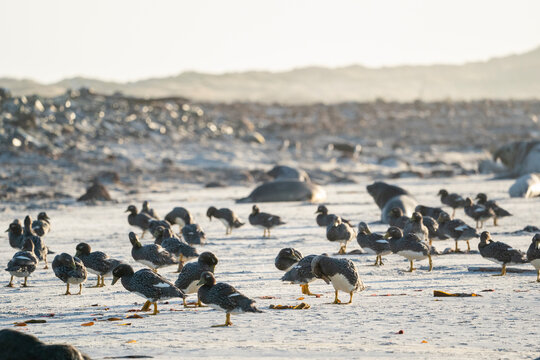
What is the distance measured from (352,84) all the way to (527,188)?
139563mm

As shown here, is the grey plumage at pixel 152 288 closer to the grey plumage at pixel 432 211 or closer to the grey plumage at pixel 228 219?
the grey plumage at pixel 228 219

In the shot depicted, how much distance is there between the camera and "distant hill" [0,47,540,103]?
127513 millimetres

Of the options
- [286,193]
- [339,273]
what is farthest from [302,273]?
[286,193]

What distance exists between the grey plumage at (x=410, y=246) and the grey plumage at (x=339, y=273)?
7.47ft

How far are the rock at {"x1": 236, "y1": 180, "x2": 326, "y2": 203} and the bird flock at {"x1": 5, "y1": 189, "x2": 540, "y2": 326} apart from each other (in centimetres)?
637

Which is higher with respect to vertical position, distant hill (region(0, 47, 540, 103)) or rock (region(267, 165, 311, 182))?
distant hill (region(0, 47, 540, 103))

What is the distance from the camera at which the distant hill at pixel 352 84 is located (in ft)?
418

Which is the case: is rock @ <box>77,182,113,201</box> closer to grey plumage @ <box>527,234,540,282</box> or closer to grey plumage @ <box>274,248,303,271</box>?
grey plumage @ <box>274,248,303,271</box>

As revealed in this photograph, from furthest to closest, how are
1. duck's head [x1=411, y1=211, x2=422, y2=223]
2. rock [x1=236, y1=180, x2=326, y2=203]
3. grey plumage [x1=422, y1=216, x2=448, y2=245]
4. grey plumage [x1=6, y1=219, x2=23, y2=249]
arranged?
1. rock [x1=236, y1=180, x2=326, y2=203]
2. grey plumage [x1=422, y1=216, x2=448, y2=245]
3. grey plumage [x1=6, y1=219, x2=23, y2=249]
4. duck's head [x1=411, y1=211, x2=422, y2=223]

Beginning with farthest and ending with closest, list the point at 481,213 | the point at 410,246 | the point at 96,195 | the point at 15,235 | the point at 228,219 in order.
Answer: the point at 96,195 < the point at 481,213 < the point at 228,219 < the point at 15,235 < the point at 410,246

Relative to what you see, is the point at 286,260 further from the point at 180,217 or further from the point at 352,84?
the point at 352,84

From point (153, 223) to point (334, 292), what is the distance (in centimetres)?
614

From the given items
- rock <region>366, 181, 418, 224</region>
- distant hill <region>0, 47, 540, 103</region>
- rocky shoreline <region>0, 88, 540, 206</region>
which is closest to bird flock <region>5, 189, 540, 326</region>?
rock <region>366, 181, 418, 224</region>

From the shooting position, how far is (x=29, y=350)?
611 cm
